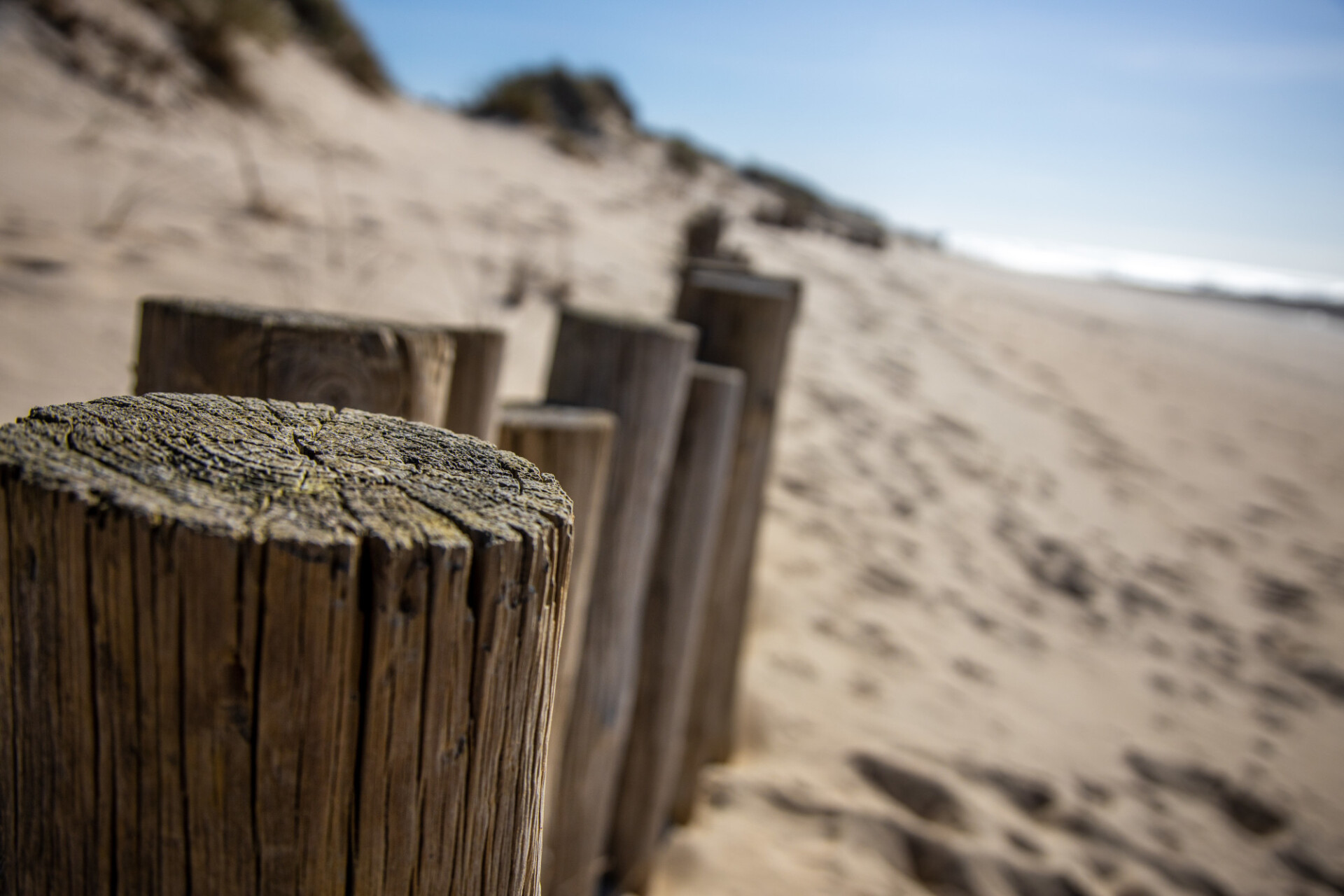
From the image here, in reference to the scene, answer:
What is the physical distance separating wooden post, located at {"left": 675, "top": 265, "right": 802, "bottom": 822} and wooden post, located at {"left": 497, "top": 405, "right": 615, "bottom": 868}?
78 centimetres

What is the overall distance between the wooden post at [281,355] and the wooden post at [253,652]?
0.50 metres

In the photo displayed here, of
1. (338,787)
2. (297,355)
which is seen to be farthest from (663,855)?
(338,787)

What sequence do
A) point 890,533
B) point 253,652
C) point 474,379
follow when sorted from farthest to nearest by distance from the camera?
point 890,533 < point 474,379 < point 253,652

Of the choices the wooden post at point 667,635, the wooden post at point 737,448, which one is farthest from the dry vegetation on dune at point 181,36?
the wooden post at point 667,635

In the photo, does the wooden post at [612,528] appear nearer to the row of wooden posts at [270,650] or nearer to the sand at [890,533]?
the sand at [890,533]

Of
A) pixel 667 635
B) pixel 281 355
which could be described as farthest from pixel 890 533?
pixel 281 355

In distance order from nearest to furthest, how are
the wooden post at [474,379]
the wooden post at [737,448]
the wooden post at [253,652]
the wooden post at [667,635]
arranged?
the wooden post at [253,652] → the wooden post at [474,379] → the wooden post at [667,635] → the wooden post at [737,448]

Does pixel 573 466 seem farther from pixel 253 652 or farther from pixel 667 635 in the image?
pixel 253 652

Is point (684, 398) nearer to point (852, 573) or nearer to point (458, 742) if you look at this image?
point (458, 742)

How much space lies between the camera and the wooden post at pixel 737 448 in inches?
101

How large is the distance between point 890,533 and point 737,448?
2.54m

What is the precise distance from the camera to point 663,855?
2533 mm

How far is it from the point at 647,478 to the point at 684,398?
0.30 metres

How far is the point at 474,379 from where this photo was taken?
1634 mm
